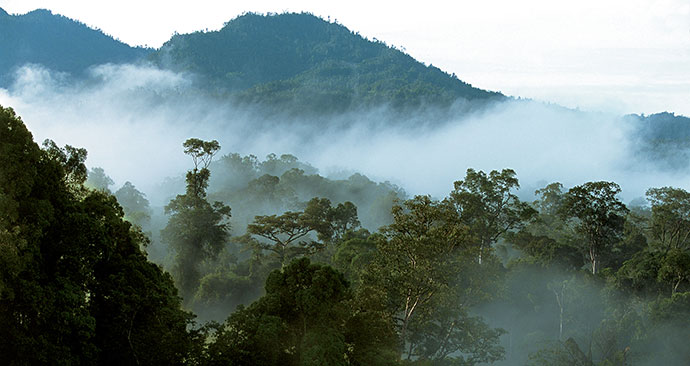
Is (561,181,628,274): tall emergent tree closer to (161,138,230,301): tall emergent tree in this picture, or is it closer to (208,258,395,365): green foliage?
(161,138,230,301): tall emergent tree

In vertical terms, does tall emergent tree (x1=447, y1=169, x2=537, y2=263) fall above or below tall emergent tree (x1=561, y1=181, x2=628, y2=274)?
above

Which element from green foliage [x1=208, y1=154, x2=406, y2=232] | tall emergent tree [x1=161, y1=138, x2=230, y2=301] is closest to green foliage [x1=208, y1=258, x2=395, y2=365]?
tall emergent tree [x1=161, y1=138, x2=230, y2=301]

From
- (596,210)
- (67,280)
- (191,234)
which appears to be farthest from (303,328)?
(596,210)

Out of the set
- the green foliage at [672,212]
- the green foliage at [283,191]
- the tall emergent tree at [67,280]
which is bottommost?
the green foliage at [672,212]

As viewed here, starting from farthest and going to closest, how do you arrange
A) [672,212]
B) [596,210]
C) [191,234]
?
[672,212] < [596,210] < [191,234]

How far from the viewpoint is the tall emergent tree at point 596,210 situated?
3630 centimetres

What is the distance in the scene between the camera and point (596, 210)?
36.9 m

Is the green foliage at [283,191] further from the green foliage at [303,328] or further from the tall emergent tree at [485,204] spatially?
the green foliage at [303,328]

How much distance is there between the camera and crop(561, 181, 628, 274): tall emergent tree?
36303 mm

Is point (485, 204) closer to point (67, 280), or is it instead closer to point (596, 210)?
point (596, 210)

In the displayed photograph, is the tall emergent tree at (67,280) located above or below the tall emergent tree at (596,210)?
above

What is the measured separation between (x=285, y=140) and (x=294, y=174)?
109353mm

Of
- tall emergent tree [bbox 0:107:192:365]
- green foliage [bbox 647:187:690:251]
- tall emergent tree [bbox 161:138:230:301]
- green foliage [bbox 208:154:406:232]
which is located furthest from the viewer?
green foliage [bbox 208:154:406:232]

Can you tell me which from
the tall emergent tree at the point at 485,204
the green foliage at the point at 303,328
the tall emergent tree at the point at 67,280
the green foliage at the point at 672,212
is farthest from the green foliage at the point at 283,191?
the tall emergent tree at the point at 67,280
